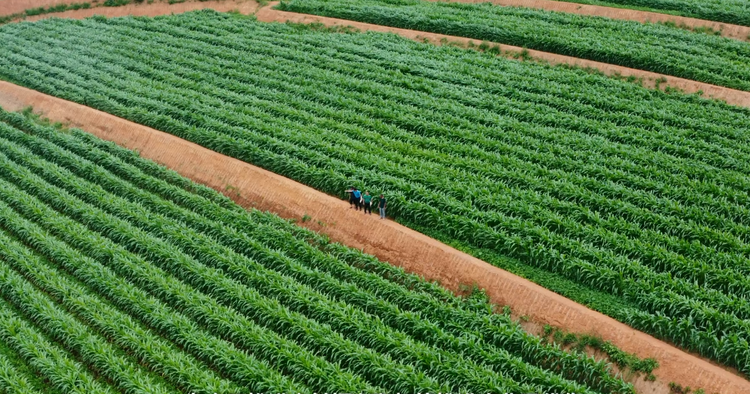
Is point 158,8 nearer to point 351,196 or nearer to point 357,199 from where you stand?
point 351,196

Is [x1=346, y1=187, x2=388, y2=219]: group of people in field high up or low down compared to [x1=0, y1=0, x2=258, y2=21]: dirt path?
down

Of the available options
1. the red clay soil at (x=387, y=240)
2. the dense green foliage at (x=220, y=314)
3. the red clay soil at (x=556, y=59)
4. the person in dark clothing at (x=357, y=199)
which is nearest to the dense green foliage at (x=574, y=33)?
the red clay soil at (x=556, y=59)

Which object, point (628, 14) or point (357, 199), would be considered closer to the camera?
point (357, 199)

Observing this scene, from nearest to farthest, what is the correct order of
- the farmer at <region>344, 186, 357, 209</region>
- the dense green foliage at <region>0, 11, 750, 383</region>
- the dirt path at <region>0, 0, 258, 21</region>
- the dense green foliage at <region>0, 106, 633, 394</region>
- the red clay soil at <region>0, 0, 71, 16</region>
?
the dense green foliage at <region>0, 106, 633, 394</region>, the dense green foliage at <region>0, 11, 750, 383</region>, the farmer at <region>344, 186, 357, 209</region>, the dirt path at <region>0, 0, 258, 21</region>, the red clay soil at <region>0, 0, 71, 16</region>

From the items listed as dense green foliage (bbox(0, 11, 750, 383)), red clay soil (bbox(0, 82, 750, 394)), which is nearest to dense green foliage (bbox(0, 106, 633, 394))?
red clay soil (bbox(0, 82, 750, 394))

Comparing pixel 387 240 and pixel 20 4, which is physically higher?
pixel 20 4

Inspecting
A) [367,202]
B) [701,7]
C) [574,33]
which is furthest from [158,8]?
[701,7]

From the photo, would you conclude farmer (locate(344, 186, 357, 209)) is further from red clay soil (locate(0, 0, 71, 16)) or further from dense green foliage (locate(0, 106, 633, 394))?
red clay soil (locate(0, 0, 71, 16))

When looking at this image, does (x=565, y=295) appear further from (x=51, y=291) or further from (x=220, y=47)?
(x=220, y=47)
